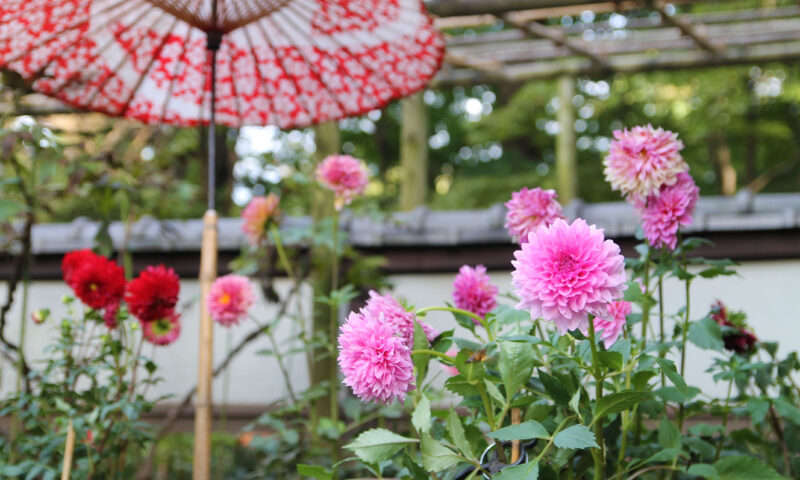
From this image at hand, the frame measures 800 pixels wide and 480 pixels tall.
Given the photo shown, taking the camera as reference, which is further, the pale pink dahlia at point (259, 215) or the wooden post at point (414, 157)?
the wooden post at point (414, 157)

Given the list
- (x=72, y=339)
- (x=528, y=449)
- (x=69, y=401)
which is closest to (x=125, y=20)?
(x=72, y=339)

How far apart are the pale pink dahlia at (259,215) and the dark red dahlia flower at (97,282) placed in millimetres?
712

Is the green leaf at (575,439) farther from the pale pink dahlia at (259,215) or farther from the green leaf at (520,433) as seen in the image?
the pale pink dahlia at (259,215)

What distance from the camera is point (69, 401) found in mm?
1688

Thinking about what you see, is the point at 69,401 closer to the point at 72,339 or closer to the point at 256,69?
the point at 72,339

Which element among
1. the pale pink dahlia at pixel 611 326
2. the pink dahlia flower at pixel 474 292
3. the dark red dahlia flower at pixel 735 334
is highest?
the pink dahlia flower at pixel 474 292

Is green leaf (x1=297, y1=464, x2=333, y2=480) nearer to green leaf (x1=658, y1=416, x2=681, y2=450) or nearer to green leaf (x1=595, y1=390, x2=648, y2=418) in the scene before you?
green leaf (x1=595, y1=390, x2=648, y2=418)

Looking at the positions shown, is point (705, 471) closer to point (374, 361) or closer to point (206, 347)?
point (374, 361)

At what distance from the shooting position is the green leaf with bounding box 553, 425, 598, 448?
32.7 inches

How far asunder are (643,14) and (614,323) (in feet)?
40.0

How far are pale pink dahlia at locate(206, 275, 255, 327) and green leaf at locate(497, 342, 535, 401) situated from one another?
3.23 feet

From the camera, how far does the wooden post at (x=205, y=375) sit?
54.7 inches

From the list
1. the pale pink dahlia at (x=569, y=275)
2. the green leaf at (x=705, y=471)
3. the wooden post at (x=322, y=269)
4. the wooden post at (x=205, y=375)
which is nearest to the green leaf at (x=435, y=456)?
the pale pink dahlia at (x=569, y=275)

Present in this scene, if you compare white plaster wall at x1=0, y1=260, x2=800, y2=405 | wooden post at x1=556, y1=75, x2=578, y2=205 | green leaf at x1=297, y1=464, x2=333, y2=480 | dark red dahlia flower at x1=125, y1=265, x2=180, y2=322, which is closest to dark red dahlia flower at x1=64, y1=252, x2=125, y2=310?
dark red dahlia flower at x1=125, y1=265, x2=180, y2=322
